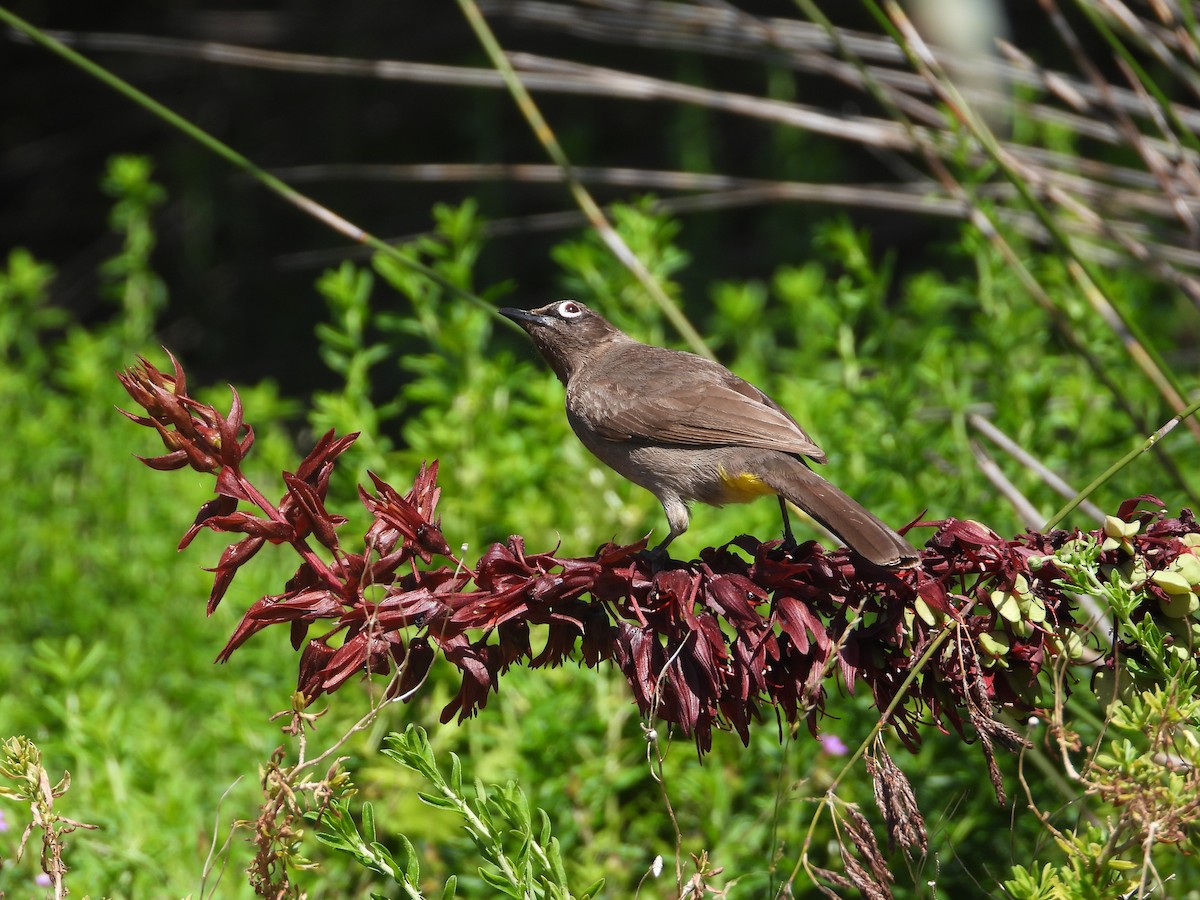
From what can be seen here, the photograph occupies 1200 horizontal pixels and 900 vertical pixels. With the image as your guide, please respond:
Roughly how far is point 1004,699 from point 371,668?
1.03 metres

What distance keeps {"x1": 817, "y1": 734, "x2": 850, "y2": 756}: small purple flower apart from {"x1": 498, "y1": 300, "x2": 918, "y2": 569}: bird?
604 millimetres

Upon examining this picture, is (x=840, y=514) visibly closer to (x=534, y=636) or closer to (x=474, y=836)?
(x=474, y=836)

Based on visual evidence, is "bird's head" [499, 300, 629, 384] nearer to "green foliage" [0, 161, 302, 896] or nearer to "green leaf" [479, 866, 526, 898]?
"green foliage" [0, 161, 302, 896]

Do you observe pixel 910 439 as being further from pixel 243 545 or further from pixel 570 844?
pixel 243 545

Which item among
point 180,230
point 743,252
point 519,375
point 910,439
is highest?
point 910,439

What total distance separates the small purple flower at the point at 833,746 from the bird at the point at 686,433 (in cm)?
60

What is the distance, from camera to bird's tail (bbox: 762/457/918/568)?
2.12 m

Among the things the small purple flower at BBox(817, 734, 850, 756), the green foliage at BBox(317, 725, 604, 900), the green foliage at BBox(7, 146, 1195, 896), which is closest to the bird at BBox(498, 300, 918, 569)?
the green foliage at BBox(7, 146, 1195, 896)

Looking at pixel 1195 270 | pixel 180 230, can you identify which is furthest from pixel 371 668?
pixel 180 230

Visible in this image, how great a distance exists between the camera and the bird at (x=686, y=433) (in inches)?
123

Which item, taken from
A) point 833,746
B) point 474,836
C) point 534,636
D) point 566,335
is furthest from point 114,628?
point 474,836

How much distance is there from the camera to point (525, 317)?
394 cm

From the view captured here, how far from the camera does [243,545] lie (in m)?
2.12

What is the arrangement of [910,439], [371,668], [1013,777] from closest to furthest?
[371,668] < [1013,777] < [910,439]
